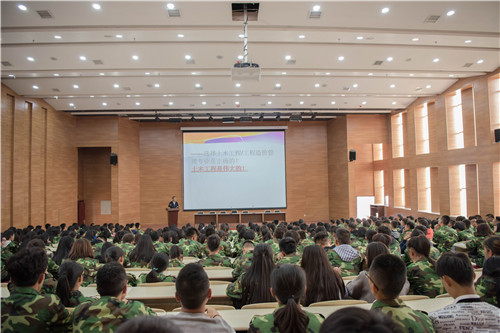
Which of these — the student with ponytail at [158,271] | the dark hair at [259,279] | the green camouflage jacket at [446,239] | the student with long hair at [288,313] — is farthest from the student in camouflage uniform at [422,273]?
the green camouflage jacket at [446,239]

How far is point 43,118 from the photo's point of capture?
44.2ft

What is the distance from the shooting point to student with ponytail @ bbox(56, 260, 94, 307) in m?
2.54

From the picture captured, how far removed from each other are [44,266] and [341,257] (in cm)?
310

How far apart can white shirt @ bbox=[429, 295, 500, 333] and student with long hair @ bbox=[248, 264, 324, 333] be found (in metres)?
0.71

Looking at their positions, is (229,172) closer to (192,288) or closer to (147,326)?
(192,288)

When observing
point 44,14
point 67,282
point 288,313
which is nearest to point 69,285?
point 67,282

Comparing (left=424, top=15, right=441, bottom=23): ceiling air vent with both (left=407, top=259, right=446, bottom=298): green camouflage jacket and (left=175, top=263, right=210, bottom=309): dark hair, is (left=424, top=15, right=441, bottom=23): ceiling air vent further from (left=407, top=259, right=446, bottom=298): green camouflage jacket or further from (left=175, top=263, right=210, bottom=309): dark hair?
(left=175, top=263, right=210, bottom=309): dark hair

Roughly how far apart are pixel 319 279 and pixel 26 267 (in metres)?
2.35

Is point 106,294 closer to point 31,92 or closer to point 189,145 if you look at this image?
point 31,92

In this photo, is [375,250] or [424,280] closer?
[424,280]

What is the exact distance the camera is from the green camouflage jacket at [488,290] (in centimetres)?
231

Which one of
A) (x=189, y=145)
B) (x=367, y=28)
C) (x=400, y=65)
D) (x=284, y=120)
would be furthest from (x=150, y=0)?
(x=284, y=120)

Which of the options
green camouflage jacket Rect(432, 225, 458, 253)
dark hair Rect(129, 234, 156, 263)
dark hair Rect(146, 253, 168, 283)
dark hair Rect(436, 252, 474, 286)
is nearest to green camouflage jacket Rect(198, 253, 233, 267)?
dark hair Rect(129, 234, 156, 263)

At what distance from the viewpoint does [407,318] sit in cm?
174
